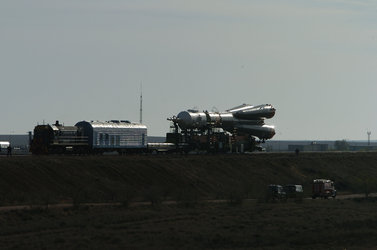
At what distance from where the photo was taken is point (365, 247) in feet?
196

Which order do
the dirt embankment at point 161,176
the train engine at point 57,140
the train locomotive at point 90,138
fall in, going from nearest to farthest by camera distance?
the dirt embankment at point 161,176 < the train engine at point 57,140 < the train locomotive at point 90,138

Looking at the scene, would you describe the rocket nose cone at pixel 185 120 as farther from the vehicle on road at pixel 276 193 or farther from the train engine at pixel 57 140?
the vehicle on road at pixel 276 193

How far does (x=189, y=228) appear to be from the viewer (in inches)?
2532

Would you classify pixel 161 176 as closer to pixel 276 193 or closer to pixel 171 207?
pixel 276 193

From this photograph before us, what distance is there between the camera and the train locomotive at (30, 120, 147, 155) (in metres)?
103

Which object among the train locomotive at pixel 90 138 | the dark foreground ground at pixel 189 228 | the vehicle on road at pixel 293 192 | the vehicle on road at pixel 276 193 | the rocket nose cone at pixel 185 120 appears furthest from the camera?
the rocket nose cone at pixel 185 120

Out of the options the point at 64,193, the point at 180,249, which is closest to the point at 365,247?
the point at 180,249

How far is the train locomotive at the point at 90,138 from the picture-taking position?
103250mm

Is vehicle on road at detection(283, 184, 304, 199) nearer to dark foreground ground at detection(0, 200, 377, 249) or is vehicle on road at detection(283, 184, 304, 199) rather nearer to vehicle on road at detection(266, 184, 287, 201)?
vehicle on road at detection(266, 184, 287, 201)

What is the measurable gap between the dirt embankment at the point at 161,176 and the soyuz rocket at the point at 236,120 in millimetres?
8386

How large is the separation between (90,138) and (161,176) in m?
15.5

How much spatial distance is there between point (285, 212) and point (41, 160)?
26.8 m

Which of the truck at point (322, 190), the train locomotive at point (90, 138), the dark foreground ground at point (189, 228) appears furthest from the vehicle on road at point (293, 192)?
the train locomotive at point (90, 138)

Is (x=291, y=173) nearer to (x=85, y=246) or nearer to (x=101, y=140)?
(x=101, y=140)
